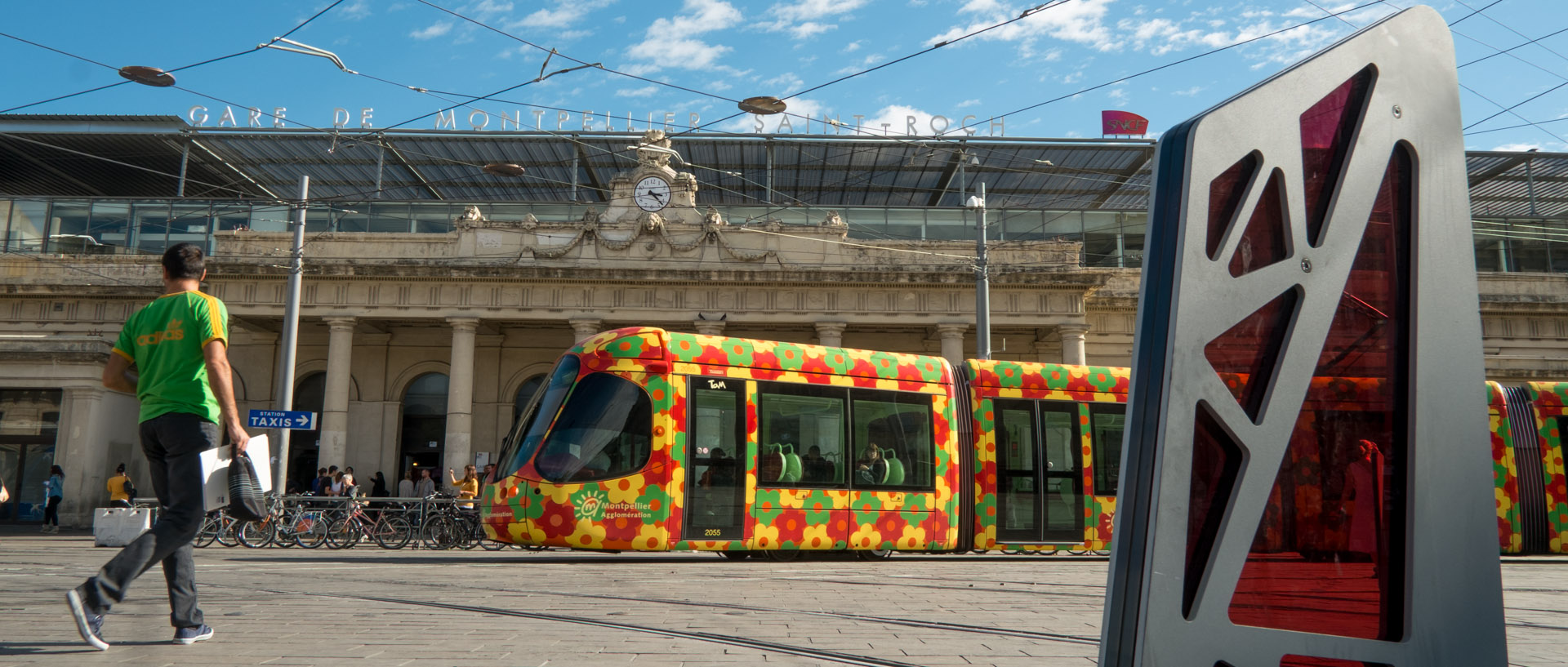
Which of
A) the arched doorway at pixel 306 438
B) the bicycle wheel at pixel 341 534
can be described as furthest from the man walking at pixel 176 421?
the arched doorway at pixel 306 438

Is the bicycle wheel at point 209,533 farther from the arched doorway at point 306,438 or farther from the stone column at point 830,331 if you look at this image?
the stone column at point 830,331

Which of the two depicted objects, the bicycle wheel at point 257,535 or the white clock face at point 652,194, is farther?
the white clock face at point 652,194

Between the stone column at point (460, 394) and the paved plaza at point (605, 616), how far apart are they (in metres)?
17.8

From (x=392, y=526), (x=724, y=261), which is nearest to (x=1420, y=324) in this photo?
(x=392, y=526)

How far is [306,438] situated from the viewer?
33.6m

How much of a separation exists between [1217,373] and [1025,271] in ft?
95.9

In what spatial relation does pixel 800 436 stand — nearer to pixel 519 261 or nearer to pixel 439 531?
pixel 439 531

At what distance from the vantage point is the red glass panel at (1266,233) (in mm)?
2057

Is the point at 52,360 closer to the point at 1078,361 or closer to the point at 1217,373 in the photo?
the point at 1078,361

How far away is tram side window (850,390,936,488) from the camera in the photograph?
1347 cm

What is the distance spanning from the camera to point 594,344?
12984mm

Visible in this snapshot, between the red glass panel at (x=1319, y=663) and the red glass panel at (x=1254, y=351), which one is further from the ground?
the red glass panel at (x=1254, y=351)

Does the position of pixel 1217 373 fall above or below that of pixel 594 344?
below

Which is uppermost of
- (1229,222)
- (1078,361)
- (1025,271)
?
(1025,271)
